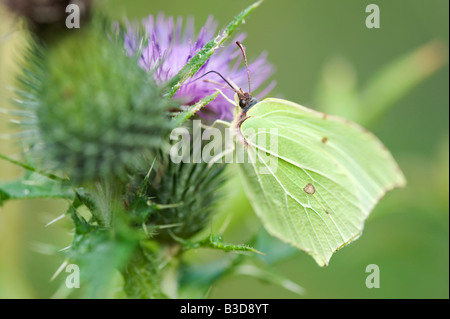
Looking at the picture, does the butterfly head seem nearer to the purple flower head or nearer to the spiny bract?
the purple flower head

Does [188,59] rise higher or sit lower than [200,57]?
higher

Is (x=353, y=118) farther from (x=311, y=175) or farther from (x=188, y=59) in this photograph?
(x=188, y=59)

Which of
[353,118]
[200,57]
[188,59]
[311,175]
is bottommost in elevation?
[311,175]

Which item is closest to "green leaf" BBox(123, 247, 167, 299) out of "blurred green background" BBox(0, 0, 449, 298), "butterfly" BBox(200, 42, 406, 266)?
"blurred green background" BBox(0, 0, 449, 298)

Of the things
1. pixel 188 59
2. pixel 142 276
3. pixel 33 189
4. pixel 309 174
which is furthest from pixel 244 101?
pixel 33 189

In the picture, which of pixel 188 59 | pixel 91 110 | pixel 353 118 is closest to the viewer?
pixel 91 110

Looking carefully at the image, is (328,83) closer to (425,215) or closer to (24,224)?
(425,215)

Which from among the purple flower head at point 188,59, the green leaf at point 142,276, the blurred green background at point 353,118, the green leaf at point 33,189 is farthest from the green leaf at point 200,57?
the green leaf at point 142,276
